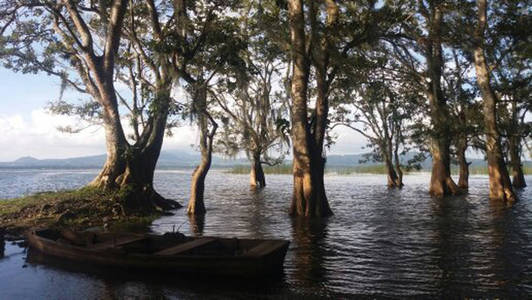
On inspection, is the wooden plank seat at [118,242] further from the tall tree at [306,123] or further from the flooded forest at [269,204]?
the tall tree at [306,123]

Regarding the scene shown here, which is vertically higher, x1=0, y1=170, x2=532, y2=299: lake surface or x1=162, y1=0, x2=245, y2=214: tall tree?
x1=162, y1=0, x2=245, y2=214: tall tree

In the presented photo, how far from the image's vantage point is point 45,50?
1047 inches

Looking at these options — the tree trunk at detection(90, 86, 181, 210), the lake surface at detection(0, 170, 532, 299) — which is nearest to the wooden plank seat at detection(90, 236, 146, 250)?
the lake surface at detection(0, 170, 532, 299)

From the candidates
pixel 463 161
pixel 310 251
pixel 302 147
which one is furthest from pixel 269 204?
pixel 463 161

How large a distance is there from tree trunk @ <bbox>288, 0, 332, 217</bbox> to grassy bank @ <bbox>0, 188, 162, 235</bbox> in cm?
775

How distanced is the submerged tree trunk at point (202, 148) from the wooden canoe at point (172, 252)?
8.26m

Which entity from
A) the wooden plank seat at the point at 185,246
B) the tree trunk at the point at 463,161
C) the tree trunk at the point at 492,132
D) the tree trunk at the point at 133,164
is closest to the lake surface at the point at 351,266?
the wooden plank seat at the point at 185,246

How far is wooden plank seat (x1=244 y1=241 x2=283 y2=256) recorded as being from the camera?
9.80 meters

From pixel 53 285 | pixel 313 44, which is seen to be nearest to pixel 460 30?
pixel 313 44

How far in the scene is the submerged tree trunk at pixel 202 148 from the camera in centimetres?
2003

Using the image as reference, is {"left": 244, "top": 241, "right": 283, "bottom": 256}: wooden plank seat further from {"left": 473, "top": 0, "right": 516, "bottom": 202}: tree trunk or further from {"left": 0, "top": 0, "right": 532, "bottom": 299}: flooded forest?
{"left": 473, "top": 0, "right": 516, "bottom": 202}: tree trunk

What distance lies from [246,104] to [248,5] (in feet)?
66.7

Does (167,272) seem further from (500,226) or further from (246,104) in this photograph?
(246,104)

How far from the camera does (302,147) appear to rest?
21234mm
